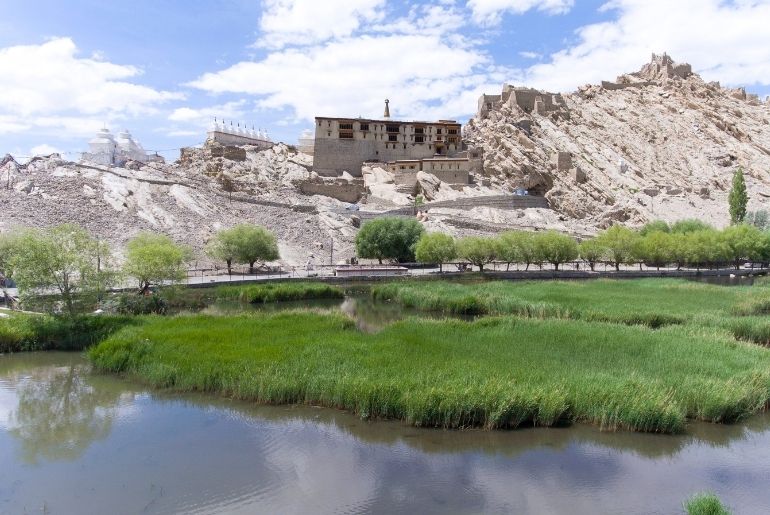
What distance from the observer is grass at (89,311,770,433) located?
16.8 meters

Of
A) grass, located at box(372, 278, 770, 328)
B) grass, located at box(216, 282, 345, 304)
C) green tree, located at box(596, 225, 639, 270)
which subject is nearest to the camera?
grass, located at box(372, 278, 770, 328)

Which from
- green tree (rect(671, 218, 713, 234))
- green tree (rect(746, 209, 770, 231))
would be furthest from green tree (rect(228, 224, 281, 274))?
green tree (rect(746, 209, 770, 231))

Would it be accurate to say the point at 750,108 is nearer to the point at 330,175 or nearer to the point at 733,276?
the point at 733,276

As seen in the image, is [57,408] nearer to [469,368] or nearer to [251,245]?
[469,368]

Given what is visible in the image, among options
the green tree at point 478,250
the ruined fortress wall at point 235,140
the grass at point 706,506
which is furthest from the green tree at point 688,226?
the grass at point 706,506

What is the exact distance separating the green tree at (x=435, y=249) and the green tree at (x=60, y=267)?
30.9m

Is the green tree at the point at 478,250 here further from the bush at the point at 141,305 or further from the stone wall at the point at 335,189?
the bush at the point at 141,305

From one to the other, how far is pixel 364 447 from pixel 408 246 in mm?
43229

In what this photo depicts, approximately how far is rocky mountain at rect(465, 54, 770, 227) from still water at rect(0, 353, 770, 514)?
60294 mm

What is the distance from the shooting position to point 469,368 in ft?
64.3

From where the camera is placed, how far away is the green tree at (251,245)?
5050 centimetres

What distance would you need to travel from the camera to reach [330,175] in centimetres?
7781

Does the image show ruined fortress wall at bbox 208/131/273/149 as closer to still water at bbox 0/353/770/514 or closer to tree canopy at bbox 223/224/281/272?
tree canopy at bbox 223/224/281/272

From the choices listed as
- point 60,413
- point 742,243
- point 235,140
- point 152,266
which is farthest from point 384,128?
point 60,413
